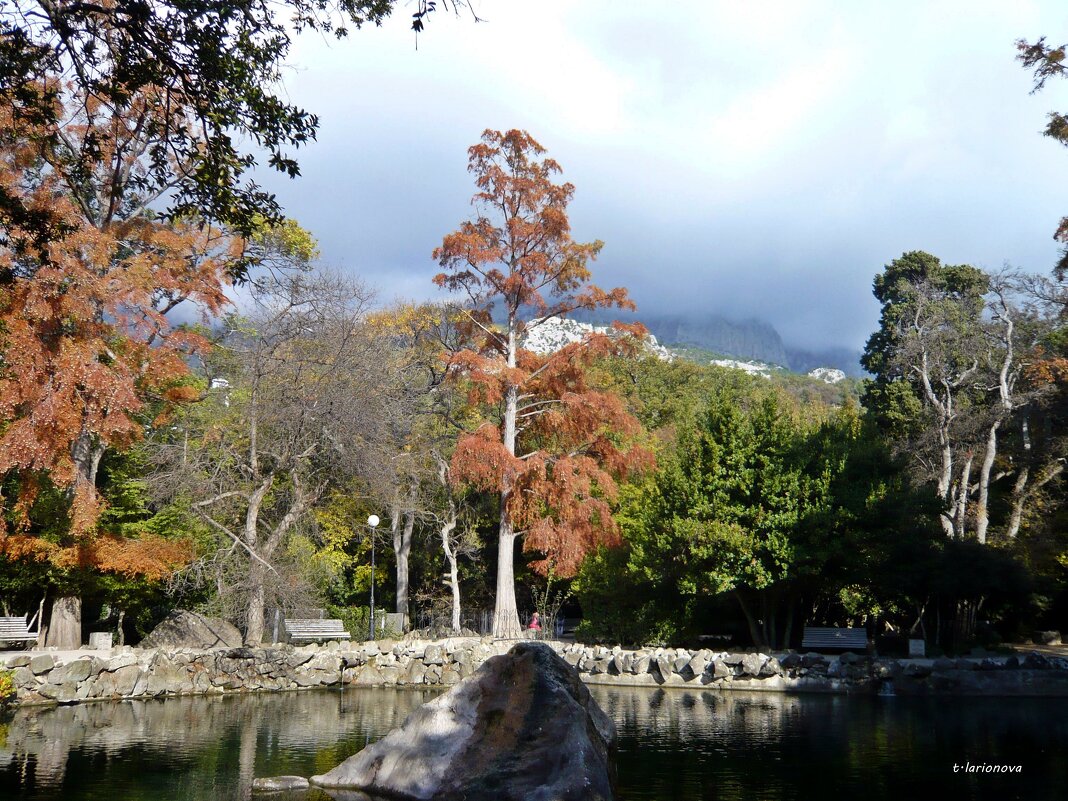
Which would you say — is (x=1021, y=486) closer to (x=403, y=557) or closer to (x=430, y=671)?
(x=403, y=557)

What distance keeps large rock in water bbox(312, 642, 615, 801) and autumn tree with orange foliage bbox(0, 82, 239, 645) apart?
10.0m

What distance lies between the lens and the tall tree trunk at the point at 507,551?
2393 cm

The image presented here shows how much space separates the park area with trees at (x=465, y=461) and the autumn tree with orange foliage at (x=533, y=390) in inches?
3.8

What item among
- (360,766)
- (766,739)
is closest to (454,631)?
(766,739)

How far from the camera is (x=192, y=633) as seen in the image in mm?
19797

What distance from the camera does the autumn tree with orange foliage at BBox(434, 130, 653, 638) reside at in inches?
925

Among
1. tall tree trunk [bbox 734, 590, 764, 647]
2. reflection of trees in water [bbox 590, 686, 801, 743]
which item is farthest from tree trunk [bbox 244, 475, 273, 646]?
tall tree trunk [bbox 734, 590, 764, 647]

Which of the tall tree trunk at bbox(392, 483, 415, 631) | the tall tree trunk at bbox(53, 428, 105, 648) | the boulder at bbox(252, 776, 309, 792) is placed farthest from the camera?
the tall tree trunk at bbox(392, 483, 415, 631)

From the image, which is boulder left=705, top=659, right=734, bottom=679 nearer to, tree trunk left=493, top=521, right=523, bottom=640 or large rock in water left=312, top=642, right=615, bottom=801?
tree trunk left=493, top=521, right=523, bottom=640

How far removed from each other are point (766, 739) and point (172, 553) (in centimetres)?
1369

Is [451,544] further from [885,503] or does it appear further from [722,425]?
[885,503]

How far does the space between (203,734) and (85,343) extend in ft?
29.4

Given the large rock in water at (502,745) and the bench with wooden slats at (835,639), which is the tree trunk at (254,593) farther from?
the bench with wooden slats at (835,639)

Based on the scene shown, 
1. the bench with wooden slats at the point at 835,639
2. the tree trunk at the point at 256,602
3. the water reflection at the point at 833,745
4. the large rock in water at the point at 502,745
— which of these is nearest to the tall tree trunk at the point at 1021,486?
the bench with wooden slats at the point at 835,639
